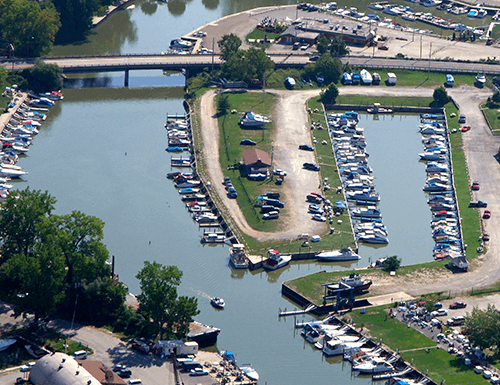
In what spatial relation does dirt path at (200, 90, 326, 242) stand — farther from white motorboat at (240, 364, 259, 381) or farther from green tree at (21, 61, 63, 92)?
white motorboat at (240, 364, 259, 381)

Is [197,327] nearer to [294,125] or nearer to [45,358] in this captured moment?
[45,358]

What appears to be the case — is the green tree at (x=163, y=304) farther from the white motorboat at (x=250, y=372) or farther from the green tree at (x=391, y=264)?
the green tree at (x=391, y=264)

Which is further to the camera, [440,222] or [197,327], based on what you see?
[440,222]

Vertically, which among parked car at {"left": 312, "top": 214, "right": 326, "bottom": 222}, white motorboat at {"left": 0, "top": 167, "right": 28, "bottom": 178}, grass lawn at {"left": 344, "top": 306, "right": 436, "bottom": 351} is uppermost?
white motorboat at {"left": 0, "top": 167, "right": 28, "bottom": 178}

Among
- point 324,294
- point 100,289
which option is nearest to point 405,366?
→ point 324,294

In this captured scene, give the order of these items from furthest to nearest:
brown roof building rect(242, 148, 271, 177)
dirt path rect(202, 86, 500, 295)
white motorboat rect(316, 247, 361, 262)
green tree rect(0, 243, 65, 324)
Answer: brown roof building rect(242, 148, 271, 177)
white motorboat rect(316, 247, 361, 262)
dirt path rect(202, 86, 500, 295)
green tree rect(0, 243, 65, 324)

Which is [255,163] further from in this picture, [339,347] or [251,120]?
[339,347]

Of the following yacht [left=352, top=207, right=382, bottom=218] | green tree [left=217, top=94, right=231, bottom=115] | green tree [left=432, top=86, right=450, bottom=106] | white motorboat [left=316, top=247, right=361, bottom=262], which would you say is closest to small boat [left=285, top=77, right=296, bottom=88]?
green tree [left=217, top=94, right=231, bottom=115]
